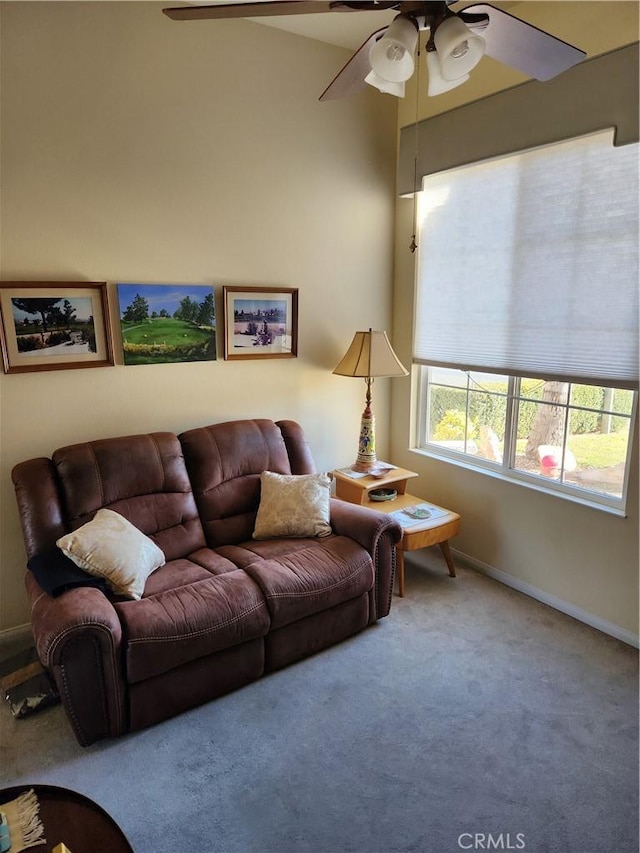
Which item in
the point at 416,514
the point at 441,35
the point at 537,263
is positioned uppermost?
the point at 441,35

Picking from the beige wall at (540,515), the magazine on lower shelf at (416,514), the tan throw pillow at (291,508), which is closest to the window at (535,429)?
the beige wall at (540,515)

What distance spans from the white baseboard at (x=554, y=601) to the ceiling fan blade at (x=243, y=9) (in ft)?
9.74

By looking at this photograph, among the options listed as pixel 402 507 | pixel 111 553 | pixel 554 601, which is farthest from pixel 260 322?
pixel 554 601

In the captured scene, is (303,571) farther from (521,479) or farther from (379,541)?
(521,479)

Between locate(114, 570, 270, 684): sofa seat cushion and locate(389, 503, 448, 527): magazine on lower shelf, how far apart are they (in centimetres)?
113

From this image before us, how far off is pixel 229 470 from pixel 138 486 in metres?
0.51

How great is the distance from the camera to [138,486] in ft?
8.95

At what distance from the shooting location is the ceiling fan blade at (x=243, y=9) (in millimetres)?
1510

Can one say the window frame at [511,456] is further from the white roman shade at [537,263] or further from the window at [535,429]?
the white roman shade at [537,263]

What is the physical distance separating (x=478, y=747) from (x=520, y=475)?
161 centimetres

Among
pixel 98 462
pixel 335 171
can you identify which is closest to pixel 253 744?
pixel 98 462

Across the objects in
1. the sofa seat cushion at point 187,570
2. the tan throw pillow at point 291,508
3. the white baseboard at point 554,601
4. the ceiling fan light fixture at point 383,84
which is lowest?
the white baseboard at point 554,601

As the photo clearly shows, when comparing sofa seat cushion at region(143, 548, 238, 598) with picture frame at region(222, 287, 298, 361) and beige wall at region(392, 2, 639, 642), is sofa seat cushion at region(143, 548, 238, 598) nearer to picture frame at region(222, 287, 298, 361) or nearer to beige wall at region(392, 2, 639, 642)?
picture frame at region(222, 287, 298, 361)

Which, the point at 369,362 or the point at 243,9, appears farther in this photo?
the point at 369,362
